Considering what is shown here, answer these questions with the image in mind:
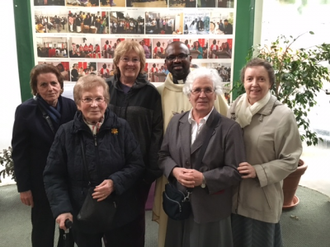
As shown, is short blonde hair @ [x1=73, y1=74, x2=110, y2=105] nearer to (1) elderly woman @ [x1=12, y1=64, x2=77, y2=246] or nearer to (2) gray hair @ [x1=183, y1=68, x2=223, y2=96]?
(1) elderly woman @ [x1=12, y1=64, x2=77, y2=246]

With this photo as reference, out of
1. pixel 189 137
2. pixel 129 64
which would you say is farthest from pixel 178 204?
pixel 129 64

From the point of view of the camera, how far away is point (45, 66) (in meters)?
1.85

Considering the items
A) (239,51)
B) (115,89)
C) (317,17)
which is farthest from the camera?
(317,17)

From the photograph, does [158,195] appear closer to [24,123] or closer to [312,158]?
[24,123]

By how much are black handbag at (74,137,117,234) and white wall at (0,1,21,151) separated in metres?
2.41

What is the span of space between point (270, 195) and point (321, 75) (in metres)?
1.58

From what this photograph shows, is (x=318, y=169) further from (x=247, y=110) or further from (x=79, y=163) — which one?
(x=79, y=163)

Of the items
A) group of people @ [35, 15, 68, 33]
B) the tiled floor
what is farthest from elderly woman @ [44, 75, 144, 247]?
the tiled floor

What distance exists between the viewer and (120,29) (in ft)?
10.2

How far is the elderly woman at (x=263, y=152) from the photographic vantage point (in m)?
1.72

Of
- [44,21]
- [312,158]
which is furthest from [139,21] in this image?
[312,158]

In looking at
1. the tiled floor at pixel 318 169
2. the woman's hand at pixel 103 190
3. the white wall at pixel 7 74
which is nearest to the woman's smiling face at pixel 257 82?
the woman's hand at pixel 103 190

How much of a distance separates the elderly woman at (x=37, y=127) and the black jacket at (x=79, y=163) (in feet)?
0.86

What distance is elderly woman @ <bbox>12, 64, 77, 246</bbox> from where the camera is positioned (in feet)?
5.95
